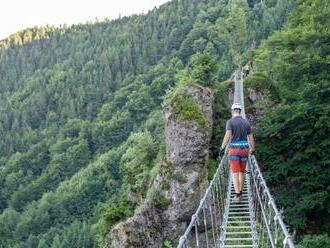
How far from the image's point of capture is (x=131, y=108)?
113000mm

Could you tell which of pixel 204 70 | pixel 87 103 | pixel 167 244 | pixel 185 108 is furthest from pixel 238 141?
pixel 87 103

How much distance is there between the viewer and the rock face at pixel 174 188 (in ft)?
57.4

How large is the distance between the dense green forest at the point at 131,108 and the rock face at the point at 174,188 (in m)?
1.36

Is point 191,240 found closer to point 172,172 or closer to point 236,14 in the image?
point 172,172

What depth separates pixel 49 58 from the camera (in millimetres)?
A: 177750

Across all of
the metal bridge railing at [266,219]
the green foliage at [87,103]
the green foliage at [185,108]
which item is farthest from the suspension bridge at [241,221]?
the green foliage at [87,103]

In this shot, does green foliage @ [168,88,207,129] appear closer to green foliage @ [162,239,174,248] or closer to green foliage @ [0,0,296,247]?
green foliage @ [162,239,174,248]

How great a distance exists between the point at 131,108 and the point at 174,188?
314ft

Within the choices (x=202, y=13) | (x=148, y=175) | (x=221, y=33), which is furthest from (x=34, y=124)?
(x=148, y=175)

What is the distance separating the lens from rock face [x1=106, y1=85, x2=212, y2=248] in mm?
17484

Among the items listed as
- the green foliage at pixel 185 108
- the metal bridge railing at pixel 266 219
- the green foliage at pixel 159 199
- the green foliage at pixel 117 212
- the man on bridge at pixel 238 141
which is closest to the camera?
the metal bridge railing at pixel 266 219

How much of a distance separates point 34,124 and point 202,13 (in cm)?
5295

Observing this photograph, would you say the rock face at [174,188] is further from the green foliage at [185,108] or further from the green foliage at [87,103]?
the green foliage at [87,103]

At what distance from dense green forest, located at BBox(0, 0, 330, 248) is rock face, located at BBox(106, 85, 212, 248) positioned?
1.36m
